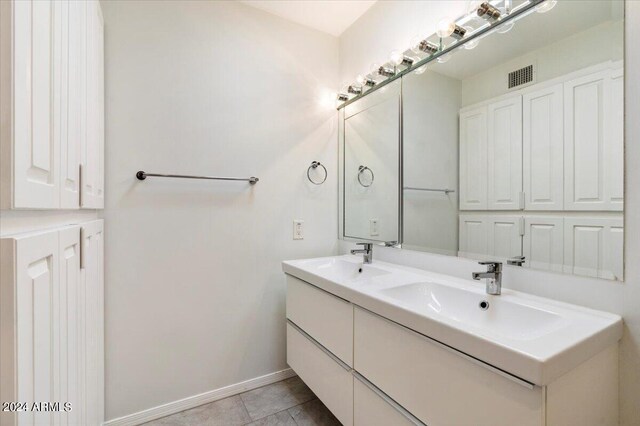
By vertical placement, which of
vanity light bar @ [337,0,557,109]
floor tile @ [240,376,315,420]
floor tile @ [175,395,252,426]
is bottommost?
floor tile @ [175,395,252,426]

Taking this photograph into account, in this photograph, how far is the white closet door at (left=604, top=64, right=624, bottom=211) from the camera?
91 cm

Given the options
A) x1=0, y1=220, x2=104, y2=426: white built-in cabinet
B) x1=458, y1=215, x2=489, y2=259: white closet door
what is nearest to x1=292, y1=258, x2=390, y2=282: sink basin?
x1=458, y1=215, x2=489, y2=259: white closet door

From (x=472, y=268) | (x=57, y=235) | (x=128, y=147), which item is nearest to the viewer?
(x=57, y=235)

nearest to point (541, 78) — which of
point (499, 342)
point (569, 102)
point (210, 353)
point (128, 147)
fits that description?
point (569, 102)

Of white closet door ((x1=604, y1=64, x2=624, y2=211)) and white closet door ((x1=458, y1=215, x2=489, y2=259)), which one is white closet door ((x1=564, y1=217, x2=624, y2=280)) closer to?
white closet door ((x1=604, y1=64, x2=624, y2=211))

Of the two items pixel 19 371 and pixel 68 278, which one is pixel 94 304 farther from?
pixel 19 371

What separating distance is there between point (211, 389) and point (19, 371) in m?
1.58

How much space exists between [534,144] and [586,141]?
15cm

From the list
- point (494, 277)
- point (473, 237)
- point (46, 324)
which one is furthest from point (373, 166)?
point (46, 324)

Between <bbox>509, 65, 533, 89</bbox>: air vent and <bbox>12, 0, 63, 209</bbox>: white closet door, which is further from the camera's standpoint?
<bbox>509, 65, 533, 89</bbox>: air vent

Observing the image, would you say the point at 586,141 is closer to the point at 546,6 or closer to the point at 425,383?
the point at 546,6

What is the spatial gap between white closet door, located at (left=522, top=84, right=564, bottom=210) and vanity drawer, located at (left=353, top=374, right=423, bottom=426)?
89cm

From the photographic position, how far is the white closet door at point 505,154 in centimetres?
117

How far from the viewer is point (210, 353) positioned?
1.77m
